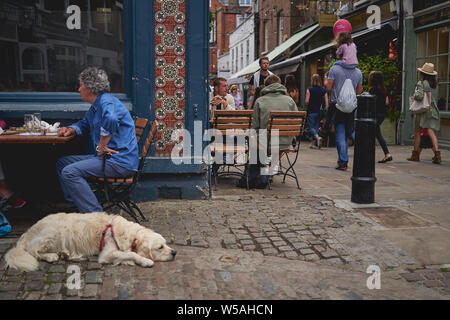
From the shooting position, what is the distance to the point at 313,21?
67.1ft

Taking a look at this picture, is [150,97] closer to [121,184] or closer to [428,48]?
[121,184]

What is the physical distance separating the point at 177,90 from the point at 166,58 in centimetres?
42

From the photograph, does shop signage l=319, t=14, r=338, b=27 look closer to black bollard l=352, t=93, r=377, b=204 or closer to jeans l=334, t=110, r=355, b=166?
jeans l=334, t=110, r=355, b=166

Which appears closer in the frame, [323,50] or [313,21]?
[323,50]

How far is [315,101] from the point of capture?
41.3 feet

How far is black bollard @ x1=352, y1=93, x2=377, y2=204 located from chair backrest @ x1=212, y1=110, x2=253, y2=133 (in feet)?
5.95

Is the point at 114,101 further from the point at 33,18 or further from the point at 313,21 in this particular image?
the point at 313,21

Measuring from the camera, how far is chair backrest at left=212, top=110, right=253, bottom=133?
6.88 meters

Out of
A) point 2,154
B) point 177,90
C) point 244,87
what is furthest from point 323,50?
point 244,87

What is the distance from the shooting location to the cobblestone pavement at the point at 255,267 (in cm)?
339

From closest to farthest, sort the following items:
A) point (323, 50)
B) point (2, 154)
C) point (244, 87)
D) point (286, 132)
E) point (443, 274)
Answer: point (443, 274), point (2, 154), point (286, 132), point (323, 50), point (244, 87)

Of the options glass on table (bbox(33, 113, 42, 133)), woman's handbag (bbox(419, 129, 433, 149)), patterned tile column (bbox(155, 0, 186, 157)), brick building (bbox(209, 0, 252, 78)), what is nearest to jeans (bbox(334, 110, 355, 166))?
woman's handbag (bbox(419, 129, 433, 149))

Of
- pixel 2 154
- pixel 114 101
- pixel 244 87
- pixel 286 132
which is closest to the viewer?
pixel 114 101

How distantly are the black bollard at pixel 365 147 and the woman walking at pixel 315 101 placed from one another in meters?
6.65
